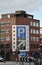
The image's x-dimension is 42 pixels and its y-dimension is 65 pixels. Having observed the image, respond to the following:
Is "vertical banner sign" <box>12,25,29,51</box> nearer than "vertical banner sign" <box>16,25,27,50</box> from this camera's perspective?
No

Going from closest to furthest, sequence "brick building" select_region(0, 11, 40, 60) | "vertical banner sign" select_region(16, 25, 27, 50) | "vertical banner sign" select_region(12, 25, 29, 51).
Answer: "vertical banner sign" select_region(16, 25, 27, 50) → "vertical banner sign" select_region(12, 25, 29, 51) → "brick building" select_region(0, 11, 40, 60)

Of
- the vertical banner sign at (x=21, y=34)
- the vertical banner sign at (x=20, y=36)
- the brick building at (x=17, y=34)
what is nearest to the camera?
the vertical banner sign at (x=21, y=34)

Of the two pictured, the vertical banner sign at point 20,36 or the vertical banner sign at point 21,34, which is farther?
the vertical banner sign at point 20,36

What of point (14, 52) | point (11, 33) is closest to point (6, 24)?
point (11, 33)

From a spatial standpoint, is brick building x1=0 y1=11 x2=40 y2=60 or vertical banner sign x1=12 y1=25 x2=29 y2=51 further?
brick building x1=0 y1=11 x2=40 y2=60

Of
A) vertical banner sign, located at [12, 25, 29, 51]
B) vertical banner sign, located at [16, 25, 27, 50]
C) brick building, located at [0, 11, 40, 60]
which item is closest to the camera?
vertical banner sign, located at [16, 25, 27, 50]

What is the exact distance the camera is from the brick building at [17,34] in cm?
12131

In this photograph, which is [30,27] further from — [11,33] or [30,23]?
[11,33]

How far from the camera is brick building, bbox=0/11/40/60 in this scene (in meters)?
121

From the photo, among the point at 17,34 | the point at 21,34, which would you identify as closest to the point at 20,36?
the point at 21,34

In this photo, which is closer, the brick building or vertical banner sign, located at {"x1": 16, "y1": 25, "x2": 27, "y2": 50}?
vertical banner sign, located at {"x1": 16, "y1": 25, "x2": 27, "y2": 50}

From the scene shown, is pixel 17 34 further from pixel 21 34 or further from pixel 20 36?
pixel 21 34

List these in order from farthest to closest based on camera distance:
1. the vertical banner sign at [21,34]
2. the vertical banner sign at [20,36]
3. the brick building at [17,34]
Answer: the brick building at [17,34]
the vertical banner sign at [20,36]
the vertical banner sign at [21,34]

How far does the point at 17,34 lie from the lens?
121 m
